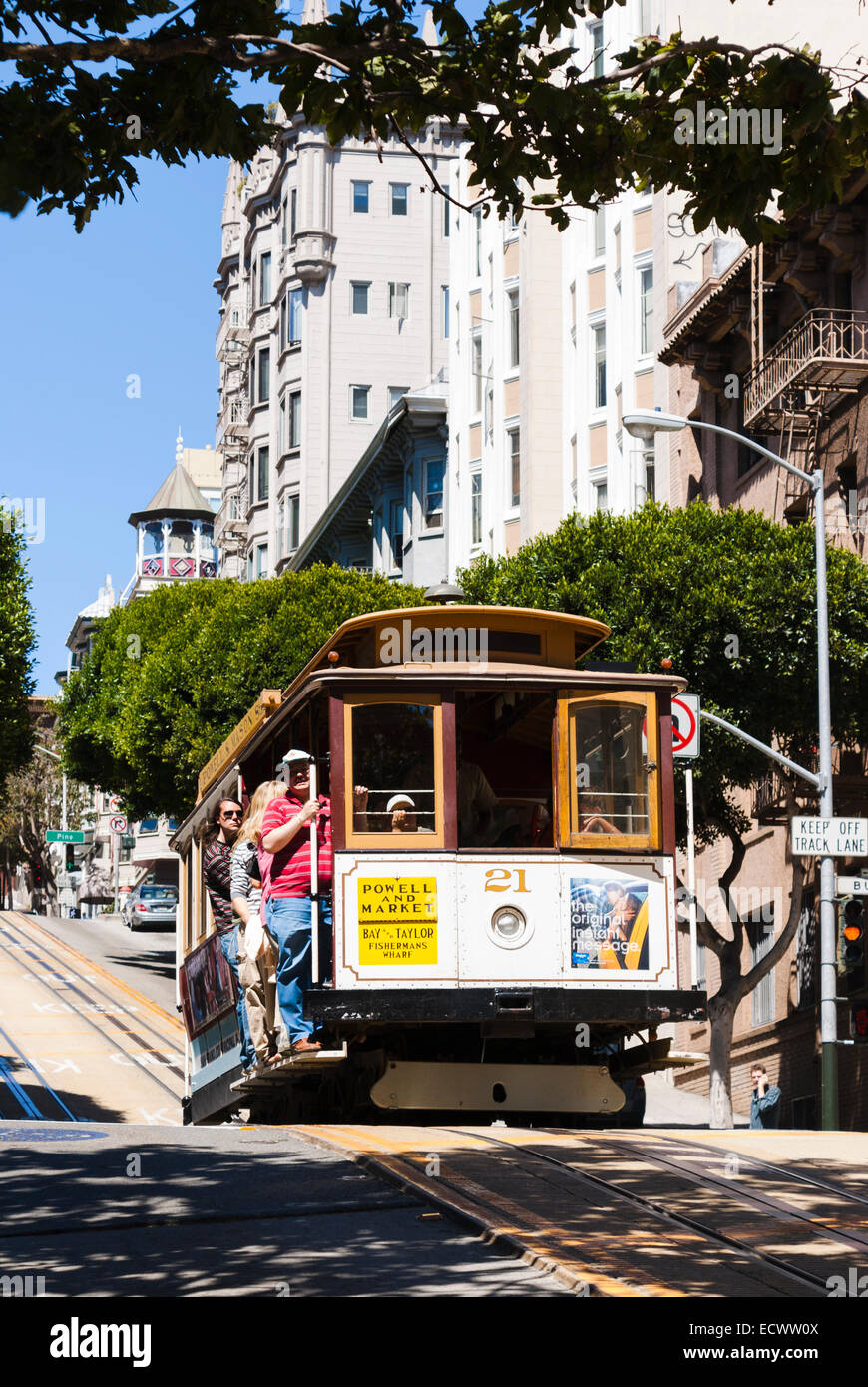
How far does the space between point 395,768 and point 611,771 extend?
1630mm

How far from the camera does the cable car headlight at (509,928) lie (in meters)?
13.8

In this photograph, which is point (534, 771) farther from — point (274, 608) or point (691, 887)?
point (274, 608)

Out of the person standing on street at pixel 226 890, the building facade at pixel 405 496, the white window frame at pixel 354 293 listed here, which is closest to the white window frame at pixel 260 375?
the white window frame at pixel 354 293

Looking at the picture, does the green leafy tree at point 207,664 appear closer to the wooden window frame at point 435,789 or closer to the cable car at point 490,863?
the cable car at point 490,863

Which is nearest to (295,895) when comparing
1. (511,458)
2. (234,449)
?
(511,458)

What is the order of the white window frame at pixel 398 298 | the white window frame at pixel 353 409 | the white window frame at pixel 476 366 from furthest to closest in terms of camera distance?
the white window frame at pixel 398 298 < the white window frame at pixel 353 409 < the white window frame at pixel 476 366

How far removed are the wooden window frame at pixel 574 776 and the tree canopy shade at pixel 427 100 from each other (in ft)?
17.0

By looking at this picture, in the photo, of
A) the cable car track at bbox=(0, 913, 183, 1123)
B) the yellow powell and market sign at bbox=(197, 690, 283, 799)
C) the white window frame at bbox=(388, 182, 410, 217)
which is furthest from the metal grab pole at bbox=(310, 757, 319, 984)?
the white window frame at bbox=(388, 182, 410, 217)

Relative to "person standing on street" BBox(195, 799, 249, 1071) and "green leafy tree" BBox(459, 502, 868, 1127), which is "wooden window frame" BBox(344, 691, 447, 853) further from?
"green leafy tree" BBox(459, 502, 868, 1127)

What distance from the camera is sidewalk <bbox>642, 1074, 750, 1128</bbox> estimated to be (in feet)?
108

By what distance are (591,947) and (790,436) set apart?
2171 centimetres

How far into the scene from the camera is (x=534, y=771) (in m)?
14.6
